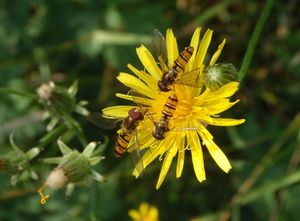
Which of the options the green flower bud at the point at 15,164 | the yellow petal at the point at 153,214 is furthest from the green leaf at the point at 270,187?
the green flower bud at the point at 15,164

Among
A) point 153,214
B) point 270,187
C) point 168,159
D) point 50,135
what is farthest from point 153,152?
point 153,214

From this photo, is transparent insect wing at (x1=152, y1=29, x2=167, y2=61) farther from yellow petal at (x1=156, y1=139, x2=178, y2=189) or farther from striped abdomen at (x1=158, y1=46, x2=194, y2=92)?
yellow petal at (x1=156, y1=139, x2=178, y2=189)

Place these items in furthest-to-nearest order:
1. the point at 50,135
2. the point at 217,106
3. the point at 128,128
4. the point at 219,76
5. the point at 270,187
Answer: the point at 270,187 → the point at 50,135 → the point at 128,128 → the point at 217,106 → the point at 219,76

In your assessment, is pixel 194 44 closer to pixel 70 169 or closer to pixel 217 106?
pixel 217 106

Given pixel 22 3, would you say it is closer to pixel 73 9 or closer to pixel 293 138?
pixel 73 9

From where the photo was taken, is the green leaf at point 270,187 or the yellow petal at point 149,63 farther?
the green leaf at point 270,187

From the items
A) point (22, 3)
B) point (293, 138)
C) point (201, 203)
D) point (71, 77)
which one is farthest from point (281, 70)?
point (22, 3)

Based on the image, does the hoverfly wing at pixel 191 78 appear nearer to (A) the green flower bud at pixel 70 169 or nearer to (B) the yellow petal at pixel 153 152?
(B) the yellow petal at pixel 153 152
